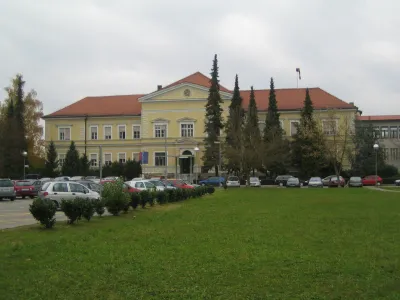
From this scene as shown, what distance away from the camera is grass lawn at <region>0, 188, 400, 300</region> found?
7.90 metres

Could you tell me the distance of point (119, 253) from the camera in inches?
451

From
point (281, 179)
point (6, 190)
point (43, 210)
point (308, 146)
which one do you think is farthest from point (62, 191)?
point (308, 146)

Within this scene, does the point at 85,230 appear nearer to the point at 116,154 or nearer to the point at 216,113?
the point at 216,113

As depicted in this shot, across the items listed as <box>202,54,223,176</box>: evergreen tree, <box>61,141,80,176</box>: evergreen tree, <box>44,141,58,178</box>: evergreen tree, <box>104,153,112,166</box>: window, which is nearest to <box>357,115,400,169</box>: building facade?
<box>202,54,223,176</box>: evergreen tree

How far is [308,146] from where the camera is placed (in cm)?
7325

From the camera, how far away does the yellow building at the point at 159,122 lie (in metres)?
83.6

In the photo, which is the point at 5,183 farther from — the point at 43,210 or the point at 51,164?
the point at 51,164

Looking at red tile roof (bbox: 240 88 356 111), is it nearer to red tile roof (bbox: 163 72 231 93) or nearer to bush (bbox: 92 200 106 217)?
red tile roof (bbox: 163 72 231 93)

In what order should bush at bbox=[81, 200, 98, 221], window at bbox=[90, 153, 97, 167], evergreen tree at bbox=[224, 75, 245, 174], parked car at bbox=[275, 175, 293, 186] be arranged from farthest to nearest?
window at bbox=[90, 153, 97, 167] → parked car at bbox=[275, 175, 293, 186] → evergreen tree at bbox=[224, 75, 245, 174] → bush at bbox=[81, 200, 98, 221]

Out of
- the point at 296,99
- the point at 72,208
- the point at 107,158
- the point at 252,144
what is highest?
the point at 296,99

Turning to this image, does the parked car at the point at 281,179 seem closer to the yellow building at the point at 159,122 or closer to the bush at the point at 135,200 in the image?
the yellow building at the point at 159,122

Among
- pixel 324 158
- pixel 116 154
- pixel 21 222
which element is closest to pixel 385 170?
pixel 324 158

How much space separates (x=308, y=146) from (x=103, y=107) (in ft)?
135

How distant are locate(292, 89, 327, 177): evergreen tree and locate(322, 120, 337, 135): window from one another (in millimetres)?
1746
